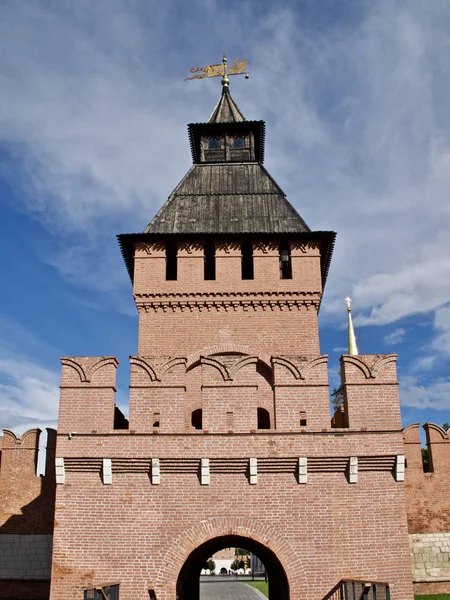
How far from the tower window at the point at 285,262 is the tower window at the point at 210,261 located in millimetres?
1965

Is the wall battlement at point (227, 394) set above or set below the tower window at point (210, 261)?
below

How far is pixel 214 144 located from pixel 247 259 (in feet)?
19.3

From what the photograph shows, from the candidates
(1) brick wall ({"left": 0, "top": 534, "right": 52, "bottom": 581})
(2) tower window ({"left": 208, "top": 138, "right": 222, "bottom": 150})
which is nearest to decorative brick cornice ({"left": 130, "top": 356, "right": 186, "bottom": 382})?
(1) brick wall ({"left": 0, "top": 534, "right": 52, "bottom": 581})

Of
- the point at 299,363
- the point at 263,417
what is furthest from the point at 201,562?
the point at 299,363

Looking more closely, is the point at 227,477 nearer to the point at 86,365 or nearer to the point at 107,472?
the point at 107,472

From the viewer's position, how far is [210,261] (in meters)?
19.0

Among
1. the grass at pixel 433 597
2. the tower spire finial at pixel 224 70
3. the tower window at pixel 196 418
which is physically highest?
the tower spire finial at pixel 224 70

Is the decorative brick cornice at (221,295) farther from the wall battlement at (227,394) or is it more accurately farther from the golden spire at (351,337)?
the golden spire at (351,337)

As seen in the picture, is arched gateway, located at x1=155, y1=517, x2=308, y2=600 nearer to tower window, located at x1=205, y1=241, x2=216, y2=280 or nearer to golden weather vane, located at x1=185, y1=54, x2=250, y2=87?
tower window, located at x1=205, y1=241, x2=216, y2=280

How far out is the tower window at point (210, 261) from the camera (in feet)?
61.2

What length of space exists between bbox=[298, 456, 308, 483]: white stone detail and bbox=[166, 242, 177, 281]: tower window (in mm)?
7823

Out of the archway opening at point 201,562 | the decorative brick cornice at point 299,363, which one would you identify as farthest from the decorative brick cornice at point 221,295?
the archway opening at point 201,562

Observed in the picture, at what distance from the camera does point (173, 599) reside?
38.0 ft

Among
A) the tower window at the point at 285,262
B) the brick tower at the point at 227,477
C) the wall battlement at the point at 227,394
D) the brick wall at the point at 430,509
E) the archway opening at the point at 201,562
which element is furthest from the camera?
→ the tower window at the point at 285,262
